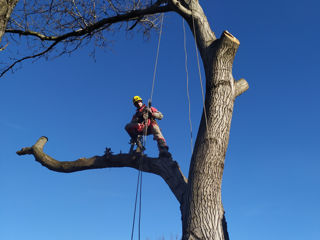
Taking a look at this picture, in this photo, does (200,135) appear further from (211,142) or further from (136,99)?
(136,99)

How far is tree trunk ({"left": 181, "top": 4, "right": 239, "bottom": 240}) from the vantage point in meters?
3.27

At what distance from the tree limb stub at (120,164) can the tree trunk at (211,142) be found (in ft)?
1.68

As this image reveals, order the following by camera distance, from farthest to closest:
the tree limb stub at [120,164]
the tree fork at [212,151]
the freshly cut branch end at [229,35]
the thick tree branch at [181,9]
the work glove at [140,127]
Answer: the work glove at [140,127] < the thick tree branch at [181,9] < the tree limb stub at [120,164] < the freshly cut branch end at [229,35] < the tree fork at [212,151]

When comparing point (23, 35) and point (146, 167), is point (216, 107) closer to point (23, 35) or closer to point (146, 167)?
point (146, 167)

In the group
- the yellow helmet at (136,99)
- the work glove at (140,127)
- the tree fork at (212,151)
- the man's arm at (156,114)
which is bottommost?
the tree fork at (212,151)

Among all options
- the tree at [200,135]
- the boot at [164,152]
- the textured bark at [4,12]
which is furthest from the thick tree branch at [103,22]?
the textured bark at [4,12]

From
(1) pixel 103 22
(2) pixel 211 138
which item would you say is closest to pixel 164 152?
(2) pixel 211 138

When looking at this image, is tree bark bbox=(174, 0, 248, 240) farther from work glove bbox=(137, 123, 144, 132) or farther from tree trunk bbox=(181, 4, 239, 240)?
work glove bbox=(137, 123, 144, 132)

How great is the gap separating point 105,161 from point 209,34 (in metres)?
2.25

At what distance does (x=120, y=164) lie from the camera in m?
4.96

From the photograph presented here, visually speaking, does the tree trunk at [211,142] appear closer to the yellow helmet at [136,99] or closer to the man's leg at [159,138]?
the man's leg at [159,138]

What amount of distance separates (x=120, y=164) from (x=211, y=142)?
1.80 metres

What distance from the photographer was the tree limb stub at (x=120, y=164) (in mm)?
4198

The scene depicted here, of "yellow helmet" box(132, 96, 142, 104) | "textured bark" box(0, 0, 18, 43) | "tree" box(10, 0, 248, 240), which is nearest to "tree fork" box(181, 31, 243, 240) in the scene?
"tree" box(10, 0, 248, 240)
